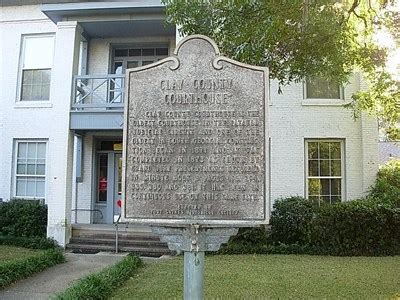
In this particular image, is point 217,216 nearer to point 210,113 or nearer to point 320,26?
point 210,113

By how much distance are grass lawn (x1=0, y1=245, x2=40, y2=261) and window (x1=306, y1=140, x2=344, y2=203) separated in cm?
896

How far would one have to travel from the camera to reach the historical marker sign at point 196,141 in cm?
456

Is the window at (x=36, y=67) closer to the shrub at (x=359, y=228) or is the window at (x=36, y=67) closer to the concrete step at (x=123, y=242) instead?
the concrete step at (x=123, y=242)

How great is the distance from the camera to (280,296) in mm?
7605

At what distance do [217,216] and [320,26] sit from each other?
219 inches

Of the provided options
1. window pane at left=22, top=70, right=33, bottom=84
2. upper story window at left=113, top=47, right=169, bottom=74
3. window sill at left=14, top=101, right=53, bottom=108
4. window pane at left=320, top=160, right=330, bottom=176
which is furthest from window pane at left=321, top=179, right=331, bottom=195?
window pane at left=22, top=70, right=33, bottom=84

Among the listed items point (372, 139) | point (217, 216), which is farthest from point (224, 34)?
point (372, 139)

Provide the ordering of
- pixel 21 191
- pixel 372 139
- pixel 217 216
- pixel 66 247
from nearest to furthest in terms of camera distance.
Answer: pixel 217 216, pixel 66 247, pixel 372 139, pixel 21 191

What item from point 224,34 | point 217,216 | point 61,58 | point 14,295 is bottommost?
point 14,295

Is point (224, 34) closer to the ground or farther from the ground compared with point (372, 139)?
farther from the ground

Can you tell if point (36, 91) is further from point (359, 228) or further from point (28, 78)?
point (359, 228)

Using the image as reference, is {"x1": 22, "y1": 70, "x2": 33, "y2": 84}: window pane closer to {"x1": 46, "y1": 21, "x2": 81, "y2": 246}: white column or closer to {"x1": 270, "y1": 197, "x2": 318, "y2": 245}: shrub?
{"x1": 46, "y1": 21, "x2": 81, "y2": 246}: white column

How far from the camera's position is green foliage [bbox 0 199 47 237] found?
14.5m

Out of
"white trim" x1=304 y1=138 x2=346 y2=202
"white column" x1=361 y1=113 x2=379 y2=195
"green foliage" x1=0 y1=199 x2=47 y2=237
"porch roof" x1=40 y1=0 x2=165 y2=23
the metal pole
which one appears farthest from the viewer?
"white trim" x1=304 y1=138 x2=346 y2=202
